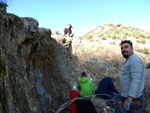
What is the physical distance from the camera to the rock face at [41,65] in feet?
9.59

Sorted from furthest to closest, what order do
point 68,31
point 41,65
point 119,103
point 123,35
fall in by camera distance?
point 123,35 < point 68,31 < point 41,65 < point 119,103

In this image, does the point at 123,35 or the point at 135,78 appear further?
the point at 123,35

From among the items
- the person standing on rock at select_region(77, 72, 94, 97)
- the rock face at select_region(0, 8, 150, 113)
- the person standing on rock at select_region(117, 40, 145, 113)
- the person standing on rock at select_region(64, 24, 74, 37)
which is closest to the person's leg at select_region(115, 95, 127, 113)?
the person standing on rock at select_region(117, 40, 145, 113)

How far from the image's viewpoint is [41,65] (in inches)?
223

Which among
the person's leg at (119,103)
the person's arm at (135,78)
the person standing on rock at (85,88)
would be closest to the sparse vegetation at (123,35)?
the person standing on rock at (85,88)

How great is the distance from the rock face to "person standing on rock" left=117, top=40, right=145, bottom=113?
177 centimetres

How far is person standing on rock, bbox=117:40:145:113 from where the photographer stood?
2.57 metres

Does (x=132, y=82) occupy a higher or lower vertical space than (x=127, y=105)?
higher

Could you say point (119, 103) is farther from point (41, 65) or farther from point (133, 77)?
point (41, 65)

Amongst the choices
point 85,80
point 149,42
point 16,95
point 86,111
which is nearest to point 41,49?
point 85,80

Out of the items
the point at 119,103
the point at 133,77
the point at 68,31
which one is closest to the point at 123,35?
the point at 68,31

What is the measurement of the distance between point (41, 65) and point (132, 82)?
12.1 ft

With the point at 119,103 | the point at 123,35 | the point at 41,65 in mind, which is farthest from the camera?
the point at 123,35

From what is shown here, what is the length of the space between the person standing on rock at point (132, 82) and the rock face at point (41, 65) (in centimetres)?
177
